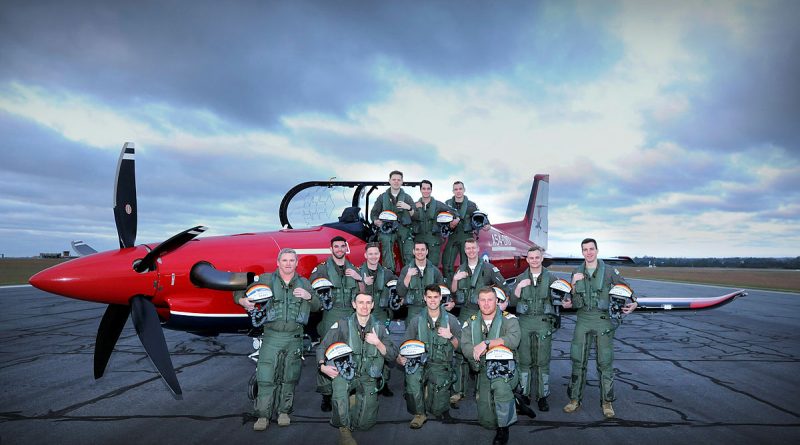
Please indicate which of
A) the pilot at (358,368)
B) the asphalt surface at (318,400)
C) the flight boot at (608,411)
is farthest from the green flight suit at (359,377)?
the flight boot at (608,411)

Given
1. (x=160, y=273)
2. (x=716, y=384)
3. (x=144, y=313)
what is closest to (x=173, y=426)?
(x=144, y=313)

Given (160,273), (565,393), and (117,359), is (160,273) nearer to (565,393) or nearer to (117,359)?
(117,359)

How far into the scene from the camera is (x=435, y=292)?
4668mm

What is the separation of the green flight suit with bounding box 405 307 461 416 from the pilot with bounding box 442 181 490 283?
6.99 ft

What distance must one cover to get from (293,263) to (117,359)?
5.16 metres

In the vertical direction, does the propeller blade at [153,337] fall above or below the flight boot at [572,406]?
above

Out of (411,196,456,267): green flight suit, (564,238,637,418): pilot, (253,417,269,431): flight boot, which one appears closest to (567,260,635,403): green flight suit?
(564,238,637,418): pilot

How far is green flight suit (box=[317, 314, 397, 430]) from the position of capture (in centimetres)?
416

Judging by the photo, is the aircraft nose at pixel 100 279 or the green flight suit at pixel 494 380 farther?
the aircraft nose at pixel 100 279

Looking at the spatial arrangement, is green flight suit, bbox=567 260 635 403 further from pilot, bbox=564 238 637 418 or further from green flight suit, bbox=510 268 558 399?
green flight suit, bbox=510 268 558 399

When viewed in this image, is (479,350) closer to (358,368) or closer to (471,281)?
(358,368)

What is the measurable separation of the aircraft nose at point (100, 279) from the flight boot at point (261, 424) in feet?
7.63

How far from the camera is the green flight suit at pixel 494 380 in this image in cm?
411

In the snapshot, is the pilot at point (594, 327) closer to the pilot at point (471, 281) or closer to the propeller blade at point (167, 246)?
the pilot at point (471, 281)
